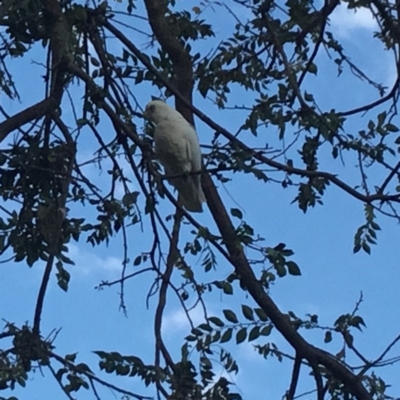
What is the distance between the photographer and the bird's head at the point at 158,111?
440 cm

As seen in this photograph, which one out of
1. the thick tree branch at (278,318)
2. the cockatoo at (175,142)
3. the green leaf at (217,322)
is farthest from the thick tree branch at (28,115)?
the cockatoo at (175,142)

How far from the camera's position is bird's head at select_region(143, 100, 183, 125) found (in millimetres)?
4402

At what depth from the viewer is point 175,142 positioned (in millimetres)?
4383

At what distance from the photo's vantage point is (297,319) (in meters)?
3.42

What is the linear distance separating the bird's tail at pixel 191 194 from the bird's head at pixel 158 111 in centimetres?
32

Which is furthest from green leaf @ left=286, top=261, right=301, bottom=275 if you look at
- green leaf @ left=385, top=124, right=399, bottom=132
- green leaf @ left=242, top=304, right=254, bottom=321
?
green leaf @ left=385, top=124, right=399, bottom=132

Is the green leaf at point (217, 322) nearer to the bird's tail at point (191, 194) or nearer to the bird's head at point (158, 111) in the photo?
the bird's tail at point (191, 194)

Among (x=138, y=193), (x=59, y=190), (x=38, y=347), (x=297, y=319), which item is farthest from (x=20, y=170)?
(x=297, y=319)

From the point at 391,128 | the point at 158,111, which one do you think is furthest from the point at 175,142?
the point at 391,128

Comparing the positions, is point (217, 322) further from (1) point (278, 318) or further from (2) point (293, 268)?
(1) point (278, 318)

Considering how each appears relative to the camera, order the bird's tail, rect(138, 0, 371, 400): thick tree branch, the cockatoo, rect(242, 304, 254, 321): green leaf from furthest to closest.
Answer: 1. the cockatoo
2. the bird's tail
3. rect(138, 0, 371, 400): thick tree branch
4. rect(242, 304, 254, 321): green leaf

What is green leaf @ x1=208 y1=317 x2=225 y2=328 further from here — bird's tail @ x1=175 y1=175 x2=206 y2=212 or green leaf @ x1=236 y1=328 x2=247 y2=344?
bird's tail @ x1=175 y1=175 x2=206 y2=212

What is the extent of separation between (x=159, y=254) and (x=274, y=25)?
1065mm

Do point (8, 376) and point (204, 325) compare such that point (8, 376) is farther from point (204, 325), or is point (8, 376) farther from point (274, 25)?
point (274, 25)
